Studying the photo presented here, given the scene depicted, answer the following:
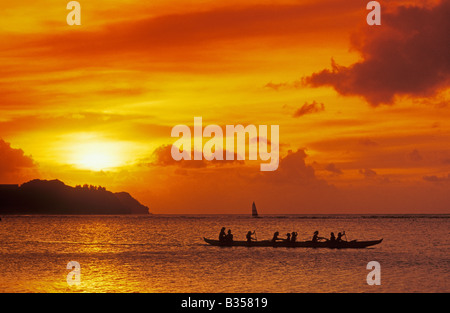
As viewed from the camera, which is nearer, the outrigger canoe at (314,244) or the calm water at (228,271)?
the calm water at (228,271)

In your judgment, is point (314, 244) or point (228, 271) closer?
point (228, 271)

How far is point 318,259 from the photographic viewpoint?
2341 inches

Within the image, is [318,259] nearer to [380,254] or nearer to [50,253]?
[380,254]

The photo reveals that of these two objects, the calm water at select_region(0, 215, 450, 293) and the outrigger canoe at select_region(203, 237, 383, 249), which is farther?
the outrigger canoe at select_region(203, 237, 383, 249)

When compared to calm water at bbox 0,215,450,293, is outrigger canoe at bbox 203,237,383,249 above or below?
above

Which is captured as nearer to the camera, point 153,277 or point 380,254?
point 153,277

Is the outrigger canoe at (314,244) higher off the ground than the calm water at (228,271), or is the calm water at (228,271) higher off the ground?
the outrigger canoe at (314,244)

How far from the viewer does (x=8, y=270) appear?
50312 mm

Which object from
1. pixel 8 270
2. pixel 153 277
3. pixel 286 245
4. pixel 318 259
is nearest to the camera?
pixel 153 277
